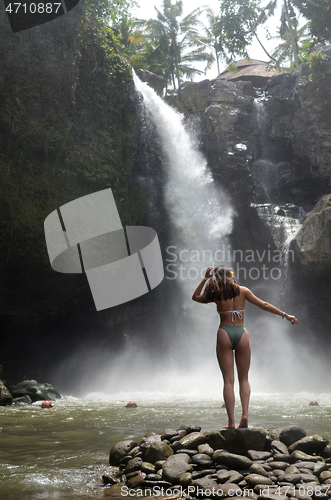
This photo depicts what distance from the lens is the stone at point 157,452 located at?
4008mm

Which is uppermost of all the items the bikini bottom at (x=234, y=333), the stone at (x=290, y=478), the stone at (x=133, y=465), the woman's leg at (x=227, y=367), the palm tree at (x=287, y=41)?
the palm tree at (x=287, y=41)

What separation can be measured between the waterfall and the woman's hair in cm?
1108

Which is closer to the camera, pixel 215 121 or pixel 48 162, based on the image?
pixel 48 162

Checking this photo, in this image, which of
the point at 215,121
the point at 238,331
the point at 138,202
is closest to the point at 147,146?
the point at 138,202

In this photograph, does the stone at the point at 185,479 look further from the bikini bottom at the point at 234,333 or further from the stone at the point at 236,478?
the bikini bottom at the point at 234,333

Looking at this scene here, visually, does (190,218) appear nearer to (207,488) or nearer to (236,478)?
(236,478)

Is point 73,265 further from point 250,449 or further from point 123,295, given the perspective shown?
point 250,449

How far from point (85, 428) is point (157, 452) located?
3.05 meters

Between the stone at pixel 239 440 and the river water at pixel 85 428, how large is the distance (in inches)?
50.3

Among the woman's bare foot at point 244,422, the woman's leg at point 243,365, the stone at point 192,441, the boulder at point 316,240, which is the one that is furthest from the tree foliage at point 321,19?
the stone at point 192,441

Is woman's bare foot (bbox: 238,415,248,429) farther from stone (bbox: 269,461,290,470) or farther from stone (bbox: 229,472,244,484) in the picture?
stone (bbox: 229,472,244,484)

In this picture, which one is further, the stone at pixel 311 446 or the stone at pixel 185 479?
the stone at pixel 311 446

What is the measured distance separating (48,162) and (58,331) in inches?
A: 292

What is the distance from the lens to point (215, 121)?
1947 centimetres
